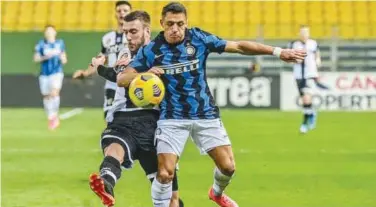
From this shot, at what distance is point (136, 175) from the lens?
45.9 ft

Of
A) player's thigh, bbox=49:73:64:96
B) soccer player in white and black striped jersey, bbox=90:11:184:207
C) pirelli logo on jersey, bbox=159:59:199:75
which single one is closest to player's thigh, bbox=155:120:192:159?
soccer player in white and black striped jersey, bbox=90:11:184:207

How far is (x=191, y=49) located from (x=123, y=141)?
42.4 inches

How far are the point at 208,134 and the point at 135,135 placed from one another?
2.26 feet

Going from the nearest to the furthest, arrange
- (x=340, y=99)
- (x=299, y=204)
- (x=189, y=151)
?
1. (x=299, y=204)
2. (x=189, y=151)
3. (x=340, y=99)

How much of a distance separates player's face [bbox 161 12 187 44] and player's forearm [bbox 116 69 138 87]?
46cm

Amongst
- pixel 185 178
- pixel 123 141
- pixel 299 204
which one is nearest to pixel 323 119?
pixel 185 178

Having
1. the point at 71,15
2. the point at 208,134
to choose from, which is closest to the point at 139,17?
the point at 208,134

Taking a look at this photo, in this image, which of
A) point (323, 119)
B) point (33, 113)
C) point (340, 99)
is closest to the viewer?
point (323, 119)

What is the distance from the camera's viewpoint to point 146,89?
8.71 meters

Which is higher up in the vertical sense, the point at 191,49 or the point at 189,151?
the point at 191,49

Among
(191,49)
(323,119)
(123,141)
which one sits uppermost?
(191,49)

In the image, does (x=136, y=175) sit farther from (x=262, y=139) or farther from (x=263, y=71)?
(x=263, y=71)

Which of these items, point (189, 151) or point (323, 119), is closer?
point (189, 151)

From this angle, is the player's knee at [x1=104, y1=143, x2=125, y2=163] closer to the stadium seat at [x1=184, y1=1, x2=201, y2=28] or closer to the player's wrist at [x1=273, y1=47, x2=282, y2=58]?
the player's wrist at [x1=273, y1=47, x2=282, y2=58]
